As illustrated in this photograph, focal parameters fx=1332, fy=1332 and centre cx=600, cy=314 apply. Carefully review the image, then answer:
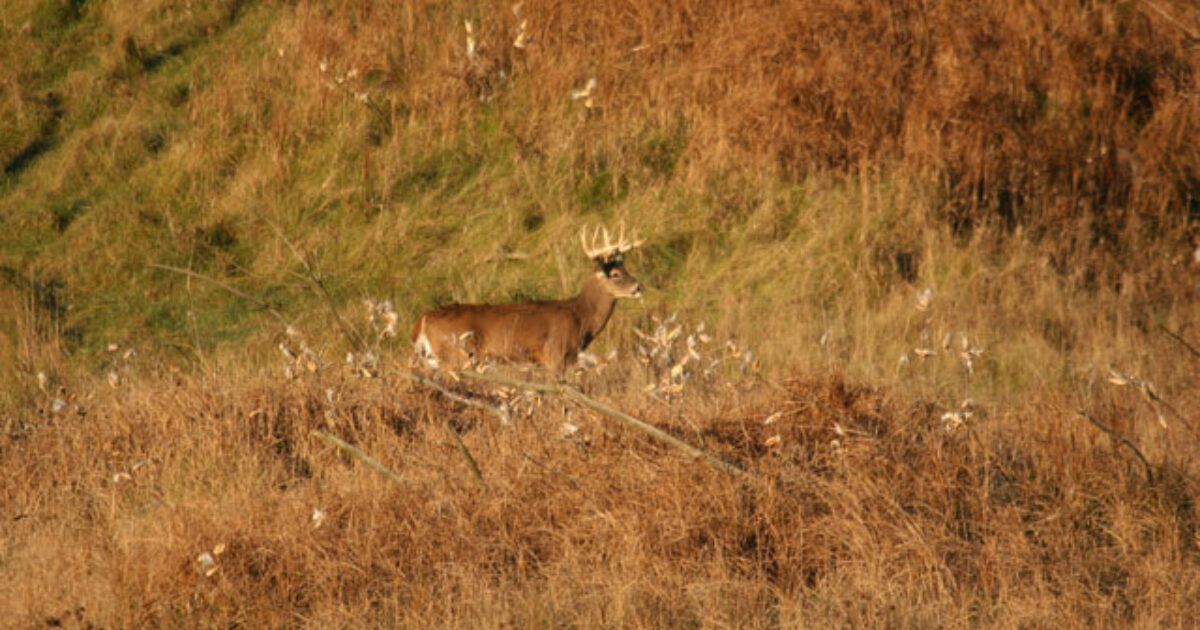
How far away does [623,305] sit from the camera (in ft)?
33.1

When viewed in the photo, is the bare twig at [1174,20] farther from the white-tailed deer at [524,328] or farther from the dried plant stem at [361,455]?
the dried plant stem at [361,455]

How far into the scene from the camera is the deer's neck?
8.95 m

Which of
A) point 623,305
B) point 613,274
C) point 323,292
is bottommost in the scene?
point 623,305

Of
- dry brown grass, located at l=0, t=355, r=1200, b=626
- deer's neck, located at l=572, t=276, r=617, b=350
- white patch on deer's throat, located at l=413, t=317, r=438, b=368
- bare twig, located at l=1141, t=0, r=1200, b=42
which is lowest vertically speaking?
deer's neck, located at l=572, t=276, r=617, b=350

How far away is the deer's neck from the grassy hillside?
0.26 m

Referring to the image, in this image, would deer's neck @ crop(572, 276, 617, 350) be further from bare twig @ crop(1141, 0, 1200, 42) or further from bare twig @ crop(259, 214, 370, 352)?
bare twig @ crop(1141, 0, 1200, 42)

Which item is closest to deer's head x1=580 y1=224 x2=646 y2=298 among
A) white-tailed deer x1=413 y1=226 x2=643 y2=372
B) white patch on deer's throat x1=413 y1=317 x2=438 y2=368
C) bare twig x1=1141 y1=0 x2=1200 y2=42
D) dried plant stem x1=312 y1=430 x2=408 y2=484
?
white-tailed deer x1=413 y1=226 x2=643 y2=372

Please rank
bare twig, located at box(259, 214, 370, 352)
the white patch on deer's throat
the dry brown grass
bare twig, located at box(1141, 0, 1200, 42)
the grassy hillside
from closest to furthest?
the dry brown grass < the grassy hillside < bare twig, located at box(259, 214, 370, 352) < the white patch on deer's throat < bare twig, located at box(1141, 0, 1200, 42)

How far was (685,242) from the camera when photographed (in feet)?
35.0

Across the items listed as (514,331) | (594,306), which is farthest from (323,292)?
(594,306)

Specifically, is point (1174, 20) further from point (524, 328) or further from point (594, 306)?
point (524, 328)

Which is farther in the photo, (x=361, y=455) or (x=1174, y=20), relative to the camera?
(x=1174, y=20)

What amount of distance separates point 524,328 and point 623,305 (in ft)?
5.48

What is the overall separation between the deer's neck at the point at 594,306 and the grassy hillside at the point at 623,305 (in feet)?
0.86
